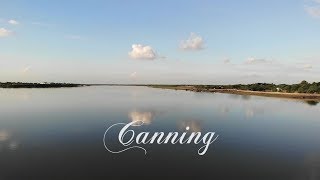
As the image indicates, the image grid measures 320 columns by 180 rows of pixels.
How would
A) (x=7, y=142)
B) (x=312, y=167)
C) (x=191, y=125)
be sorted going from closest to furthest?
(x=312, y=167), (x=7, y=142), (x=191, y=125)

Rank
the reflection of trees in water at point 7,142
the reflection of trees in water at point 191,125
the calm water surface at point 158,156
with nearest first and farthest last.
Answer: the calm water surface at point 158,156, the reflection of trees in water at point 7,142, the reflection of trees in water at point 191,125

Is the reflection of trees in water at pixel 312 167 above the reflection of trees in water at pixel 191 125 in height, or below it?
below

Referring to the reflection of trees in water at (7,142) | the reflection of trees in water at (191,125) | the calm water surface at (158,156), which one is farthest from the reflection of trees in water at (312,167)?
the reflection of trees in water at (7,142)

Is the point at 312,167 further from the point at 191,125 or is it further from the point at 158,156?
the point at 191,125

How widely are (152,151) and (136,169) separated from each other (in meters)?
4.06

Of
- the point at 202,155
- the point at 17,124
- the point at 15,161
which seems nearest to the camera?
the point at 15,161

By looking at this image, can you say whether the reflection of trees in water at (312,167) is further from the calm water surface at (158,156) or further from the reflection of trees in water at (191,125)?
the reflection of trees in water at (191,125)

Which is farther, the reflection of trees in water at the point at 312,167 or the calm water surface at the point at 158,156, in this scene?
the reflection of trees in water at the point at 312,167

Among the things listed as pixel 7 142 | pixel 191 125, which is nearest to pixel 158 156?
pixel 7 142

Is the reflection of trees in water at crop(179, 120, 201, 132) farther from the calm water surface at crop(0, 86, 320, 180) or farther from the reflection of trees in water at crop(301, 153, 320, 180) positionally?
the reflection of trees in water at crop(301, 153, 320, 180)

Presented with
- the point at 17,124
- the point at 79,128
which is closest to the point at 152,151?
the point at 79,128

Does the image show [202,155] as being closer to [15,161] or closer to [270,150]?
[270,150]

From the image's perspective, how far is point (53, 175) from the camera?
17.6 m

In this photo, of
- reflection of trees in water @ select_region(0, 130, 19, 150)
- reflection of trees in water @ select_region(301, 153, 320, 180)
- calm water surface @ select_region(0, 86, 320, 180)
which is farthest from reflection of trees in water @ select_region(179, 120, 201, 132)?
reflection of trees in water @ select_region(0, 130, 19, 150)
